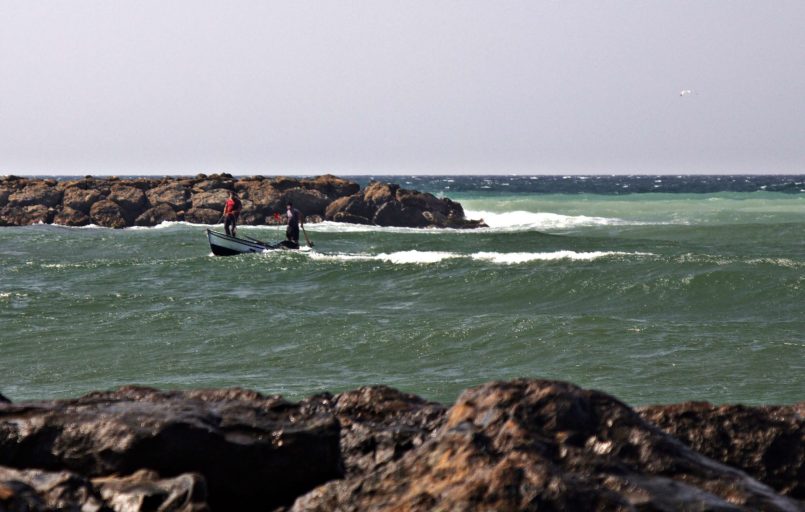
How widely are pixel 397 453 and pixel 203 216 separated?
4885 cm

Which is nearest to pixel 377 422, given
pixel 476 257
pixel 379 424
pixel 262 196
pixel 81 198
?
pixel 379 424

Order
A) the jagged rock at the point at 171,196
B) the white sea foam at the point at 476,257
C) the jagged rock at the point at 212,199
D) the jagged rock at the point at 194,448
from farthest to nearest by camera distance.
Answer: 1. the jagged rock at the point at 171,196
2. the jagged rock at the point at 212,199
3. the white sea foam at the point at 476,257
4. the jagged rock at the point at 194,448

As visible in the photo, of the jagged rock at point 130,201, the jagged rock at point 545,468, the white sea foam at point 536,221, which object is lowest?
the white sea foam at point 536,221

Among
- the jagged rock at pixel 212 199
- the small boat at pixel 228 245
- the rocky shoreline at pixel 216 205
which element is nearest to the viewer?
the small boat at pixel 228 245

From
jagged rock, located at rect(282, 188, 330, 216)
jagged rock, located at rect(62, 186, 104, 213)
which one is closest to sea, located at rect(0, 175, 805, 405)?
jagged rock, located at rect(62, 186, 104, 213)

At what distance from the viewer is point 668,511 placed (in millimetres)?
4117

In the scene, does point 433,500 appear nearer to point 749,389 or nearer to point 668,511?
point 668,511

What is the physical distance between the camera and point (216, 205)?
53.6m

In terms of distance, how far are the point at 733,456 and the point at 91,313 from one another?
1667cm

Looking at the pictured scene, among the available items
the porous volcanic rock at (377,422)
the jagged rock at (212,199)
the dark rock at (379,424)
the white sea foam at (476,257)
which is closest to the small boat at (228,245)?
the white sea foam at (476,257)

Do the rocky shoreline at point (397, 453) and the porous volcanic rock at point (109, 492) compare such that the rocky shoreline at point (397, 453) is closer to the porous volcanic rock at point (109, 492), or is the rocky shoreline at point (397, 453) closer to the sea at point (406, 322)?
the porous volcanic rock at point (109, 492)

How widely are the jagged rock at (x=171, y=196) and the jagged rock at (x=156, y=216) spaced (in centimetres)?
56

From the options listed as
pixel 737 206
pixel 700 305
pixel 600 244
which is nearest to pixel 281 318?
pixel 700 305

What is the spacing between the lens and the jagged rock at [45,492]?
4117 mm
